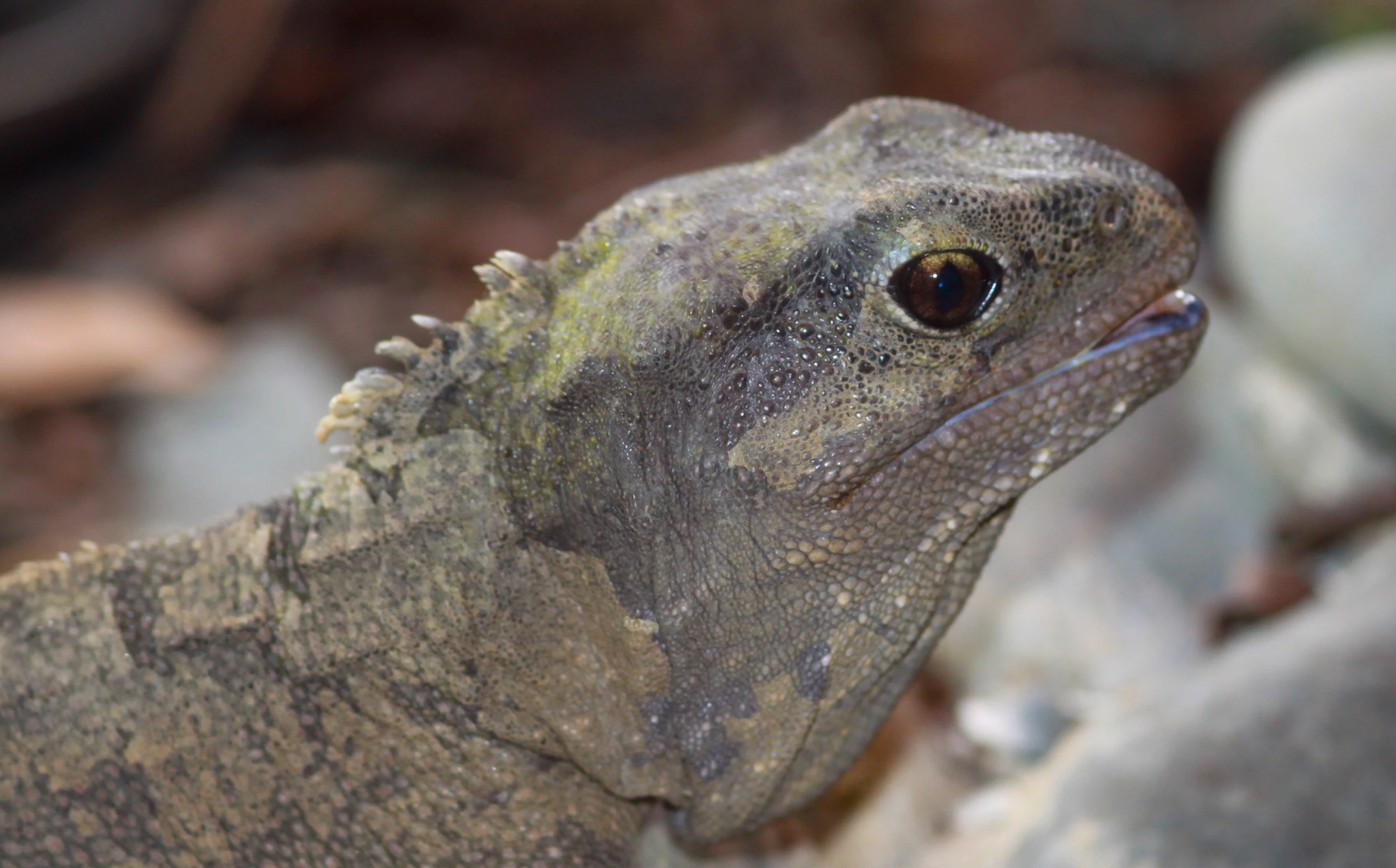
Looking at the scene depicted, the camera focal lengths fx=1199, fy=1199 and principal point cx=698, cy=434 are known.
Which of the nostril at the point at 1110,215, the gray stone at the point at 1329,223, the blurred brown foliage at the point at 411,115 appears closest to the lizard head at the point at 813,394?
the nostril at the point at 1110,215

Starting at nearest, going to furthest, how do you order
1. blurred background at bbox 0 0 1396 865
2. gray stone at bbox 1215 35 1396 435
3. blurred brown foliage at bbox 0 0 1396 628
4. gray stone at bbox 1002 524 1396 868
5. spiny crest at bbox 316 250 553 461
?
spiny crest at bbox 316 250 553 461, gray stone at bbox 1002 524 1396 868, blurred background at bbox 0 0 1396 865, gray stone at bbox 1215 35 1396 435, blurred brown foliage at bbox 0 0 1396 628

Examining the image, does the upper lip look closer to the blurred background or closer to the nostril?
the nostril

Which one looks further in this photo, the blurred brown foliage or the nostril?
the blurred brown foliage

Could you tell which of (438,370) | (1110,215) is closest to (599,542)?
(438,370)

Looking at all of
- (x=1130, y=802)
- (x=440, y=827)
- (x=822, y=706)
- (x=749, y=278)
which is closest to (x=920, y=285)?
(x=749, y=278)

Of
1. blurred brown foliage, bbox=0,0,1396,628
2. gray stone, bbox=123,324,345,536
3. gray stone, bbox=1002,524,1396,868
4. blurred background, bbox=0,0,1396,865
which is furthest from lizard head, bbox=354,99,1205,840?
blurred brown foliage, bbox=0,0,1396,628

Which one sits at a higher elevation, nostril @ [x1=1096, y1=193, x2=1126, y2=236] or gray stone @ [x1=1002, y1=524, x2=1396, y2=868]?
nostril @ [x1=1096, y1=193, x2=1126, y2=236]

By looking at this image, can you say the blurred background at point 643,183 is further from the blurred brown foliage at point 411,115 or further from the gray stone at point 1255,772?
the gray stone at point 1255,772
